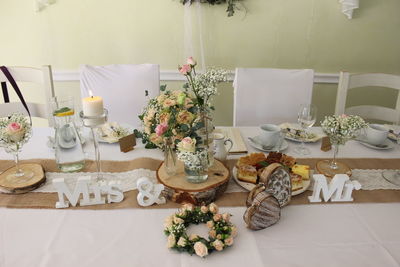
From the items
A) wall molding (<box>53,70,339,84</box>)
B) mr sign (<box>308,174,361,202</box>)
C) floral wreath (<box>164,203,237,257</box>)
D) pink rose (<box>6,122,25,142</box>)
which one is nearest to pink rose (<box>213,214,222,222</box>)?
floral wreath (<box>164,203,237,257</box>)

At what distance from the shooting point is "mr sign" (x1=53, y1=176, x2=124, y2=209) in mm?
1036

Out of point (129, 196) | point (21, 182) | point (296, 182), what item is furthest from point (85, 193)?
point (296, 182)

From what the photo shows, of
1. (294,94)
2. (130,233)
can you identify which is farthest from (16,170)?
Answer: (294,94)

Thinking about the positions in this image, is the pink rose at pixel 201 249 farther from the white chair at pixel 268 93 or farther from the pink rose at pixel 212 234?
the white chair at pixel 268 93

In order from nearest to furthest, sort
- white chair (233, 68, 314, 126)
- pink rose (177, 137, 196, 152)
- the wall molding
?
pink rose (177, 137, 196, 152)
white chair (233, 68, 314, 126)
the wall molding

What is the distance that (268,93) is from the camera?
1.95 metres

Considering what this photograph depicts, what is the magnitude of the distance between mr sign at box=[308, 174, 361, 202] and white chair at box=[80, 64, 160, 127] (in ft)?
3.71

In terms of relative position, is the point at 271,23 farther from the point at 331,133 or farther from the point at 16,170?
the point at 16,170

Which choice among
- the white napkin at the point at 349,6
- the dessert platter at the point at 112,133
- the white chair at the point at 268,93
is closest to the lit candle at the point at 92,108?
the dessert platter at the point at 112,133

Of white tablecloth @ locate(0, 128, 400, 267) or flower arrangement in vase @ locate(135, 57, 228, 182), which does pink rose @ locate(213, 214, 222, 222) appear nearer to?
white tablecloth @ locate(0, 128, 400, 267)

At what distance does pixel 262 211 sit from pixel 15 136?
84 cm

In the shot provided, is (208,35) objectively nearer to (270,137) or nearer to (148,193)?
(270,137)

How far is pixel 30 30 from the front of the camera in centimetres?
254

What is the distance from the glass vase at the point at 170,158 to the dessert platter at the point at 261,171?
225 millimetres
